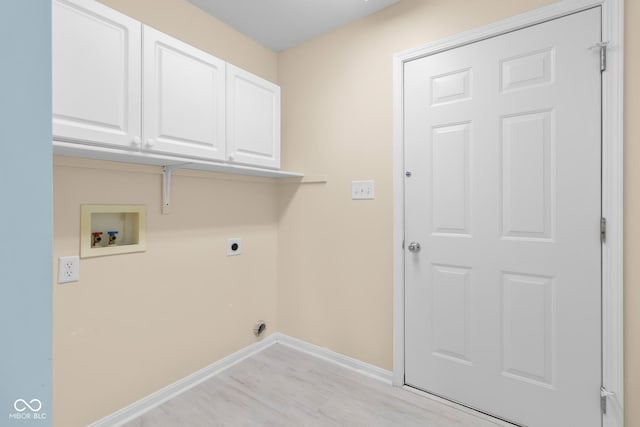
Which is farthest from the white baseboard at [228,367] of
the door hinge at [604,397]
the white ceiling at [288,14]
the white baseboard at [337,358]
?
the white ceiling at [288,14]

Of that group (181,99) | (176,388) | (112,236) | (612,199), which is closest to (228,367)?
(176,388)

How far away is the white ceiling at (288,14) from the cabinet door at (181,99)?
0.56 meters

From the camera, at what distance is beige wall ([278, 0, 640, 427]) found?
6.48ft

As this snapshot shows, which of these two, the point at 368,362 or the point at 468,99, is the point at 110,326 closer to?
the point at 368,362

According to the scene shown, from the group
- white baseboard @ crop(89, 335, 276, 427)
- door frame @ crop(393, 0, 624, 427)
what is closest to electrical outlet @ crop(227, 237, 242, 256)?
white baseboard @ crop(89, 335, 276, 427)

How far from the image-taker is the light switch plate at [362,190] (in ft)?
6.86

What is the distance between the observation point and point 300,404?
5.85ft

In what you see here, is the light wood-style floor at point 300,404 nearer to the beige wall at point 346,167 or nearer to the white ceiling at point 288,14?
the beige wall at point 346,167

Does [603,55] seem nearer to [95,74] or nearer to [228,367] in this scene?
[95,74]

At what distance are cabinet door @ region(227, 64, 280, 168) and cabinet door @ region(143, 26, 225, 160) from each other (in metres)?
0.07

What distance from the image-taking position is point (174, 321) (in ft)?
6.21

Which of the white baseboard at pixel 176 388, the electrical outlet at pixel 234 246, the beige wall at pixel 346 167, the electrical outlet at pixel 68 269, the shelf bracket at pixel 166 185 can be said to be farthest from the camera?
the electrical outlet at pixel 234 246

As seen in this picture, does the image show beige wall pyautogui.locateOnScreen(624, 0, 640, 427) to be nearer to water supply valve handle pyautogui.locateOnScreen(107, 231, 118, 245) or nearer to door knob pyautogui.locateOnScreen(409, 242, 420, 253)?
door knob pyautogui.locateOnScreen(409, 242, 420, 253)

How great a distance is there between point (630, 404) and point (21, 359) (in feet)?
6.92
